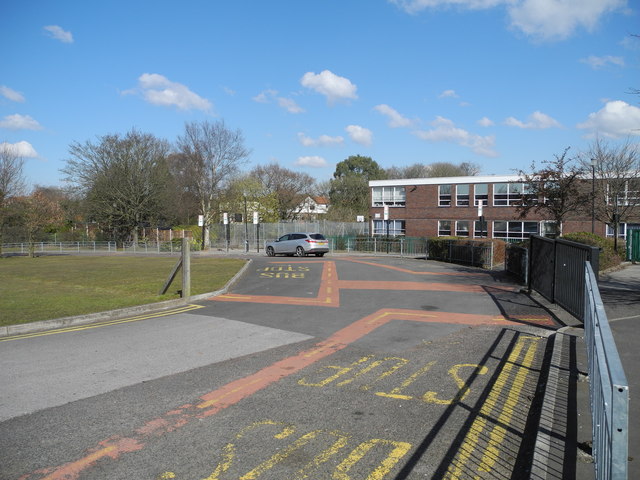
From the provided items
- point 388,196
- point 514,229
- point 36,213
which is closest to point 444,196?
point 388,196

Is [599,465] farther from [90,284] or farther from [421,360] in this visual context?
[90,284]

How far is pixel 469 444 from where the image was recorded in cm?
443

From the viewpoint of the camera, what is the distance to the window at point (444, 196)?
48.2 meters

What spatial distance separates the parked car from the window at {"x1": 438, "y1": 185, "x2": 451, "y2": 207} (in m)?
19.6

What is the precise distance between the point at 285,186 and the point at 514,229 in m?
33.4

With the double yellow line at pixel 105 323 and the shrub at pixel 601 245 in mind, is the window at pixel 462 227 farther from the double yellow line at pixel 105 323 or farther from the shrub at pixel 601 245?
the double yellow line at pixel 105 323

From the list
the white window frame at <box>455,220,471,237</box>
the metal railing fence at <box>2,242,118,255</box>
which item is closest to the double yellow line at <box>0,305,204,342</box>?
the white window frame at <box>455,220,471,237</box>

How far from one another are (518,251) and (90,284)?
15.9 meters

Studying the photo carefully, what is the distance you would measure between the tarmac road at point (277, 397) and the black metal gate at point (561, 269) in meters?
0.83

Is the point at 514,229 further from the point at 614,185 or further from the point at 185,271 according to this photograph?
the point at 185,271

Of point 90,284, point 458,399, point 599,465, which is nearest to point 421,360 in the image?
point 458,399

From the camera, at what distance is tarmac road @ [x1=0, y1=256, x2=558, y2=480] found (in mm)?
4133

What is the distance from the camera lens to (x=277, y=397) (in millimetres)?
5695

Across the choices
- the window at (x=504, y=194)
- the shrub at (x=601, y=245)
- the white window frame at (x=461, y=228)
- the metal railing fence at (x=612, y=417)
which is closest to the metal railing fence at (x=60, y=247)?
the white window frame at (x=461, y=228)
